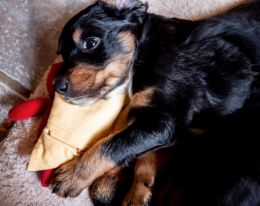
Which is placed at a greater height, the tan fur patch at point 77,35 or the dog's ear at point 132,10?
the dog's ear at point 132,10

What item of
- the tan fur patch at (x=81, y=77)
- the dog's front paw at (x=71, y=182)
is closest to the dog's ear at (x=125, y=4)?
the tan fur patch at (x=81, y=77)

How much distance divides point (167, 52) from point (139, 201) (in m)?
0.63

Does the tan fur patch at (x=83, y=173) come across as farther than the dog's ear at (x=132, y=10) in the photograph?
No

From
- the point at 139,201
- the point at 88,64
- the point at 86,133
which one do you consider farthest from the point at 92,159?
the point at 88,64

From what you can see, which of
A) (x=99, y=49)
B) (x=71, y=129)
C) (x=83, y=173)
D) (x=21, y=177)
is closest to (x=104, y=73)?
(x=99, y=49)

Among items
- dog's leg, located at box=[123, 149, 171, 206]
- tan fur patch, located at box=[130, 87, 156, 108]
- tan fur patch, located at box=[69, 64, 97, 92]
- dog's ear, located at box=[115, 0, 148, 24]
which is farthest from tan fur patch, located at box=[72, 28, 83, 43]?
dog's leg, located at box=[123, 149, 171, 206]

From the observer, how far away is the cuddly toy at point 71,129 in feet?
6.18

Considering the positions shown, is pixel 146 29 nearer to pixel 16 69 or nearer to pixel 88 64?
pixel 88 64

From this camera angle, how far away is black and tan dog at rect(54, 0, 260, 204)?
6.06ft

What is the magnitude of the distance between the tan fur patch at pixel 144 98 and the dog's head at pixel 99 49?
11cm

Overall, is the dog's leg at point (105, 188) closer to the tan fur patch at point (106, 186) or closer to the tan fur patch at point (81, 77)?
the tan fur patch at point (106, 186)

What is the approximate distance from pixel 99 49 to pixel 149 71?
9.0 inches

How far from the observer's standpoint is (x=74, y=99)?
1.88 m

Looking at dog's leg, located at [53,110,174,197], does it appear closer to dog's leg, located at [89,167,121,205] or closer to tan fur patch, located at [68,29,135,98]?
dog's leg, located at [89,167,121,205]
